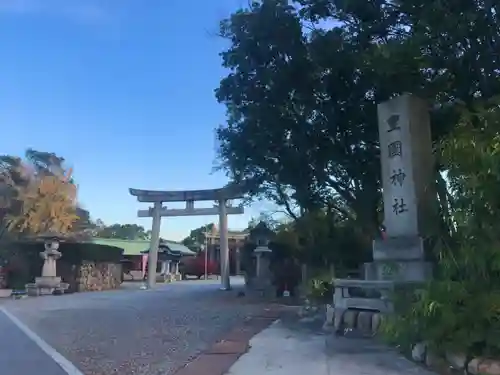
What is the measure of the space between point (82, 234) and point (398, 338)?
26.6m

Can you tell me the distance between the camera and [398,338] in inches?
217

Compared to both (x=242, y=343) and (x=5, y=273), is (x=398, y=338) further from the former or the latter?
(x=5, y=273)

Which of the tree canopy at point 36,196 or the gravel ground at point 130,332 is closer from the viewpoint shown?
the gravel ground at point 130,332

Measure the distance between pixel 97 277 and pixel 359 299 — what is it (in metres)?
18.8

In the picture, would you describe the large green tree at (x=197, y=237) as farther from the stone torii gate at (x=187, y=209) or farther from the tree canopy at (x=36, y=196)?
the stone torii gate at (x=187, y=209)

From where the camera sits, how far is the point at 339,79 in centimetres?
989

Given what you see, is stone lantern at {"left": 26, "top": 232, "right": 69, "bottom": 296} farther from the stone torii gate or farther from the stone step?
the stone step

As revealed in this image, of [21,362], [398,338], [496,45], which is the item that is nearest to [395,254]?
[398,338]

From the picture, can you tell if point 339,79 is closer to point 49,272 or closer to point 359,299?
point 359,299

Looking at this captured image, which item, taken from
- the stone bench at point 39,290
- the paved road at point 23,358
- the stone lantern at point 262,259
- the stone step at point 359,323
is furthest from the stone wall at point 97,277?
the stone step at point 359,323

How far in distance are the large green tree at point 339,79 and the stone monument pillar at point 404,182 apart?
0.51 meters

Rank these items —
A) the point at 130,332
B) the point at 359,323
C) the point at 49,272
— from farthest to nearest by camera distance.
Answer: the point at 49,272, the point at 130,332, the point at 359,323

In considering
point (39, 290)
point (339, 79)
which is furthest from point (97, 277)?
point (339, 79)

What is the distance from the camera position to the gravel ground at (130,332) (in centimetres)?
603
